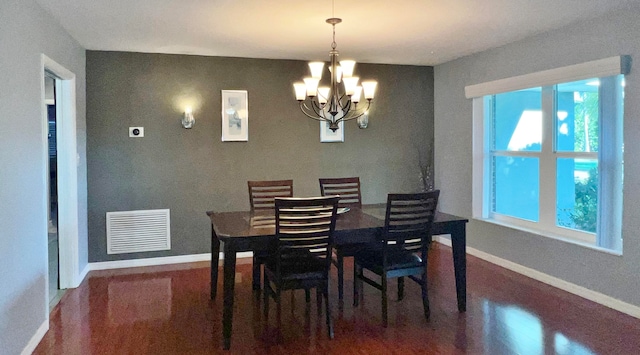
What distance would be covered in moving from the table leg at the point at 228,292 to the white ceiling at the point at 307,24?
67.2 inches

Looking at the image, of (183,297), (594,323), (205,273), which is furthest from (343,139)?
(594,323)

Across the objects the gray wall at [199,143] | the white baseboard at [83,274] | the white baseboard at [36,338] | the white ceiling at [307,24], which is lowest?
the white baseboard at [36,338]

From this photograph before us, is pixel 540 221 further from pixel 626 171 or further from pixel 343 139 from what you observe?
pixel 343 139

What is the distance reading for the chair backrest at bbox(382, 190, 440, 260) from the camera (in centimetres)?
333

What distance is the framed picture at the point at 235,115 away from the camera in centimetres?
535

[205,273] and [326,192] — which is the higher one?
[326,192]

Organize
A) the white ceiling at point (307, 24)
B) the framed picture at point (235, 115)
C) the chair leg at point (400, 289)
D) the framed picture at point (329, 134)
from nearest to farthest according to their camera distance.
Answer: the white ceiling at point (307, 24) < the chair leg at point (400, 289) < the framed picture at point (235, 115) < the framed picture at point (329, 134)

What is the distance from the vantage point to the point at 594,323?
345 cm

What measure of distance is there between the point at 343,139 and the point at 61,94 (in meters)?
2.99

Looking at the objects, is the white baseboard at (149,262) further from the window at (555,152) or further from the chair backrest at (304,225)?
the window at (555,152)

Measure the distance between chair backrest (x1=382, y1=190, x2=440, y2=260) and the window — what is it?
5.28 ft

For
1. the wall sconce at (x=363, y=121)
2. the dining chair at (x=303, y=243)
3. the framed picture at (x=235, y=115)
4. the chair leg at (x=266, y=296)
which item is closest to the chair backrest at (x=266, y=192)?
the chair leg at (x=266, y=296)

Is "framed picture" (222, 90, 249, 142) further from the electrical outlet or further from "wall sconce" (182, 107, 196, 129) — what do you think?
the electrical outlet

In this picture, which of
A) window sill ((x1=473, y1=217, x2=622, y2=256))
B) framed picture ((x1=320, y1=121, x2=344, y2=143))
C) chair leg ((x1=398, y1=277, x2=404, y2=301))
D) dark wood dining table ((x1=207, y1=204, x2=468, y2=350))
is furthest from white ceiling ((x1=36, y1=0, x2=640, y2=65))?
chair leg ((x1=398, y1=277, x2=404, y2=301))
